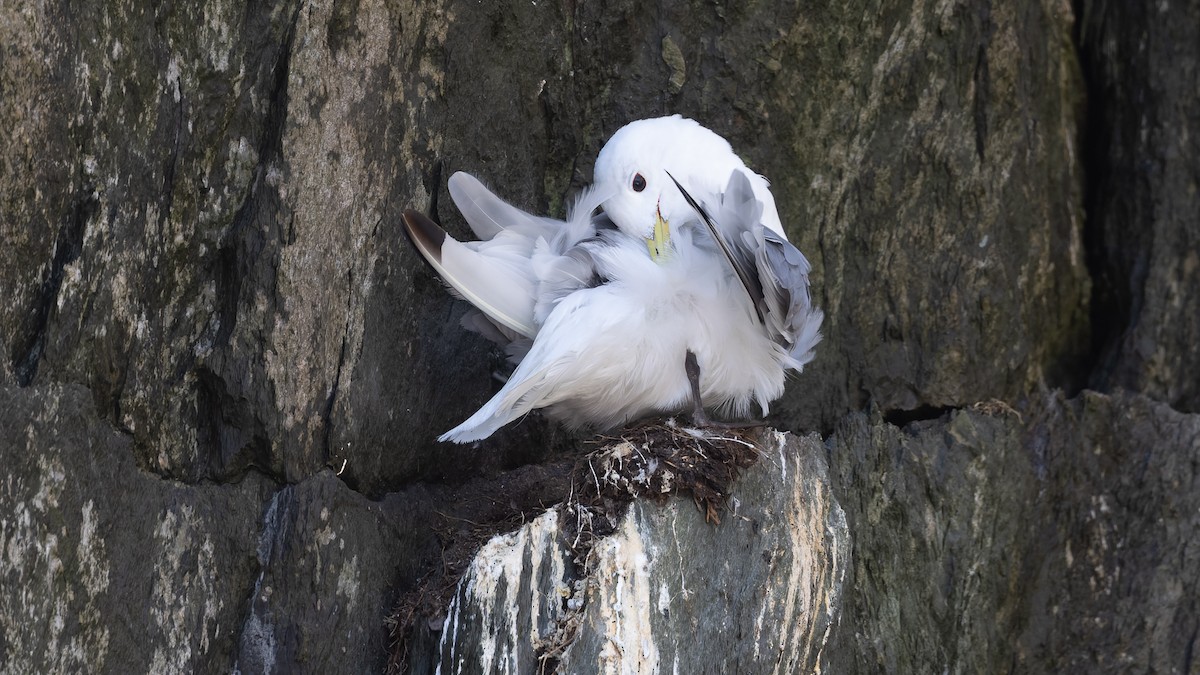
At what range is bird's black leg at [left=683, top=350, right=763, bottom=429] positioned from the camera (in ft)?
11.4

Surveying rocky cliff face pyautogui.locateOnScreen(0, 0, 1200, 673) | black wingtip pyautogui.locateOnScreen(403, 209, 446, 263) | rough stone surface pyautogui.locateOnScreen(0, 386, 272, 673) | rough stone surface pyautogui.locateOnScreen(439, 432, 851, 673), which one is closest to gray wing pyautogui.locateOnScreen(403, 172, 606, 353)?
black wingtip pyautogui.locateOnScreen(403, 209, 446, 263)

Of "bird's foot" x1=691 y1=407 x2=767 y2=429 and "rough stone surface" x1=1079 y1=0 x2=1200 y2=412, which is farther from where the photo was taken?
"rough stone surface" x1=1079 y1=0 x2=1200 y2=412

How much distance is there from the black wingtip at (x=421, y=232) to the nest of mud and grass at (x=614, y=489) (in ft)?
2.19

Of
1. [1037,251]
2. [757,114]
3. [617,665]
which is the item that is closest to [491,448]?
[617,665]

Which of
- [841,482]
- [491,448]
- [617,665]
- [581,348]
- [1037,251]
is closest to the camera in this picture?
[617,665]

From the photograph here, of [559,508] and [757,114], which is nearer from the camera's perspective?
[559,508]

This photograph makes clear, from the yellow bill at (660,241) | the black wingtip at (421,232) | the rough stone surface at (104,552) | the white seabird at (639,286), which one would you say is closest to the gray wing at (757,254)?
the white seabird at (639,286)

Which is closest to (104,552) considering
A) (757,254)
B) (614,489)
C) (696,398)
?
(614,489)

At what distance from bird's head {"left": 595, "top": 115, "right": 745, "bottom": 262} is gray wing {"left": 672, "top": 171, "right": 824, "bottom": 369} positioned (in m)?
0.30

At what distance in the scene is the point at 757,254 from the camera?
3.22m

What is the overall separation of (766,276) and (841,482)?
4.09 ft

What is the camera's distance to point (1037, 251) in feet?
15.5

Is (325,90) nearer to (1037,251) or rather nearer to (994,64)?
(994,64)

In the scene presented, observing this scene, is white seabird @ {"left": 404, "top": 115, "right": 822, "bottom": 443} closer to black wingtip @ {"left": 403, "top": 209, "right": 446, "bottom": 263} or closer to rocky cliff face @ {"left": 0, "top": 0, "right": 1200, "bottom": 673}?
black wingtip @ {"left": 403, "top": 209, "right": 446, "bottom": 263}
